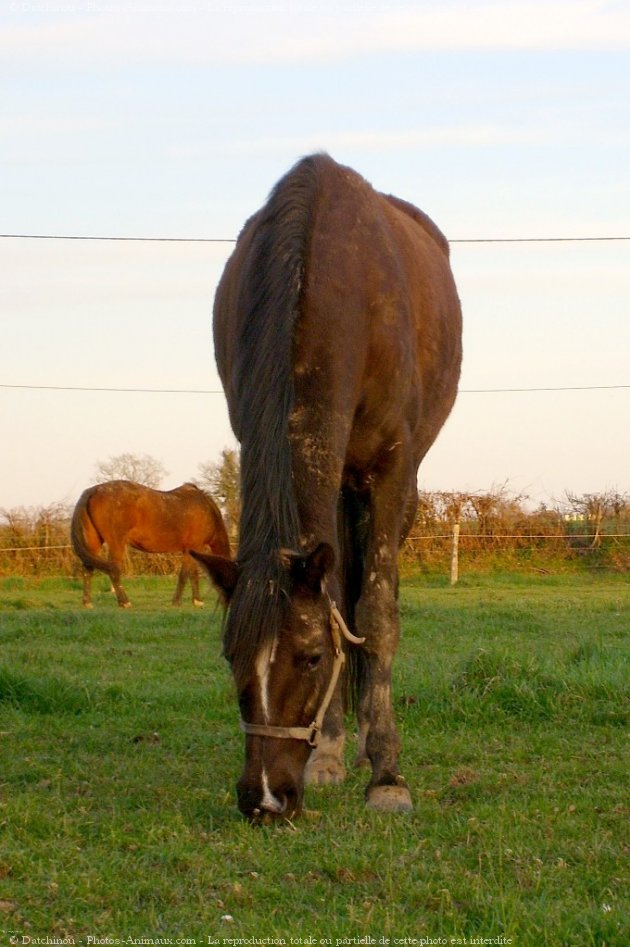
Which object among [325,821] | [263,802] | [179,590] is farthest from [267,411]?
[179,590]

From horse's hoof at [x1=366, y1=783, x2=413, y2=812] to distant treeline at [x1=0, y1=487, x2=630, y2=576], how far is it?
60.6 feet

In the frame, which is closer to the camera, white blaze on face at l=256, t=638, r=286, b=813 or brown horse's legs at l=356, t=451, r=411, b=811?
→ white blaze on face at l=256, t=638, r=286, b=813

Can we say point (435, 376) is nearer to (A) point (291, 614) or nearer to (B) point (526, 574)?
(A) point (291, 614)

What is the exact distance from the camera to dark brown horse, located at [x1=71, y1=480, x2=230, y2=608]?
61.4ft

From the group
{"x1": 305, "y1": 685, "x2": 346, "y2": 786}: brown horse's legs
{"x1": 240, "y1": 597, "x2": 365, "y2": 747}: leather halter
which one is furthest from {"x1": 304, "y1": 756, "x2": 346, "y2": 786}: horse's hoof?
{"x1": 240, "y1": 597, "x2": 365, "y2": 747}: leather halter

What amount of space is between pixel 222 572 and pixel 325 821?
1.01 meters

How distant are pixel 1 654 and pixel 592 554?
17011 millimetres

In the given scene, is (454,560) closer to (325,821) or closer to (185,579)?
(185,579)

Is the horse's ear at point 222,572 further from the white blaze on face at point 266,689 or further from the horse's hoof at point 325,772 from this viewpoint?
the horse's hoof at point 325,772

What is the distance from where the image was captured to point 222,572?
13.3ft

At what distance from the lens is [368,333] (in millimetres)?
4891

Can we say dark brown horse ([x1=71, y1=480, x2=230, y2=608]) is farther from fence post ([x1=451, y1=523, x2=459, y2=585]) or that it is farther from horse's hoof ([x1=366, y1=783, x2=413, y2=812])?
horse's hoof ([x1=366, y1=783, x2=413, y2=812])

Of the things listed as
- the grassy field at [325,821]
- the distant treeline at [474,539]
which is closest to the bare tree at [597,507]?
the distant treeline at [474,539]

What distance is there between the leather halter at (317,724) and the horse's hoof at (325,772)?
40.6 inches
